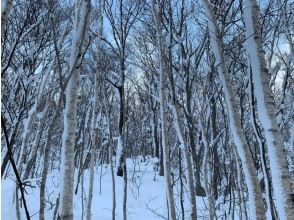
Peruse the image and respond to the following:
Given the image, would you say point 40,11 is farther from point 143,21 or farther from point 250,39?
point 250,39

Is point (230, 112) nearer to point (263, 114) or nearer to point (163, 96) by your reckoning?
point (263, 114)

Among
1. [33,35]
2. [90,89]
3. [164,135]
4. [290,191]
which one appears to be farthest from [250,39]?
[90,89]

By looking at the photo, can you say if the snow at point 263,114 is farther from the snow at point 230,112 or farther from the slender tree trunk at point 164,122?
the slender tree trunk at point 164,122

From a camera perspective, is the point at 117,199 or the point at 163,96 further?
the point at 117,199

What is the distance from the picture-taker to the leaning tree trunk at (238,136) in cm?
360

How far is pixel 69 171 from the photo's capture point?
3.19 m

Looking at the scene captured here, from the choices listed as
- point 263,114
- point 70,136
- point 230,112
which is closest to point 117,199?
point 230,112

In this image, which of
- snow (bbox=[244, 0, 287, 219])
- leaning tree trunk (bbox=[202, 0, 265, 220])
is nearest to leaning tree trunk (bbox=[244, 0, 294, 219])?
snow (bbox=[244, 0, 287, 219])

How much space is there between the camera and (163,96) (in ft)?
20.5

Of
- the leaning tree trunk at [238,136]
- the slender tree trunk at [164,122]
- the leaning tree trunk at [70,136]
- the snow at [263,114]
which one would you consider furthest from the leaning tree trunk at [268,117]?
the slender tree trunk at [164,122]

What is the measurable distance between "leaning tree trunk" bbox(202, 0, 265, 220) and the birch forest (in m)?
0.01

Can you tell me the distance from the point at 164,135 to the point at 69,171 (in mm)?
3191

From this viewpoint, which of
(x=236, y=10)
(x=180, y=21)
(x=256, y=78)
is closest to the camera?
(x=256, y=78)

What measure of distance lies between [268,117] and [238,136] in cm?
79
